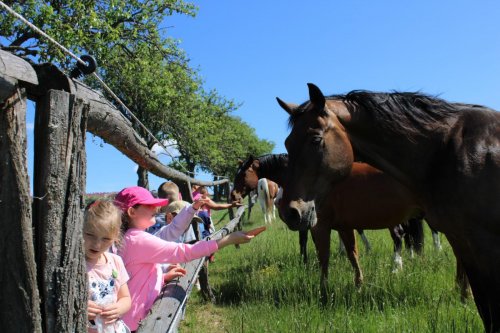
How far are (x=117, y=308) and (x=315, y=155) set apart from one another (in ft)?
5.99

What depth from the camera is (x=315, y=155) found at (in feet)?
10.4

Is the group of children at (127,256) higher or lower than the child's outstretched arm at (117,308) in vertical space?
higher

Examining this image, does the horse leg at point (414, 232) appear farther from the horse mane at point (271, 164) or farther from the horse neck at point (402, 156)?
the horse neck at point (402, 156)

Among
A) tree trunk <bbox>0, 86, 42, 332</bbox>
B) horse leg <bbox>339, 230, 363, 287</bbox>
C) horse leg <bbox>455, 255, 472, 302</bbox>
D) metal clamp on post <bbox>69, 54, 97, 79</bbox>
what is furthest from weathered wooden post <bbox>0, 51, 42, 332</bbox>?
horse leg <bbox>339, 230, 363, 287</bbox>

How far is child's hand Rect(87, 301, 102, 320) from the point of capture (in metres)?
1.92

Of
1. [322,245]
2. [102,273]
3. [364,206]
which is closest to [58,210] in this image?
[102,273]

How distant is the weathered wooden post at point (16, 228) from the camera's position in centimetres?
127

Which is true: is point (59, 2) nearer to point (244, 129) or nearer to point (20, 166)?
point (20, 166)

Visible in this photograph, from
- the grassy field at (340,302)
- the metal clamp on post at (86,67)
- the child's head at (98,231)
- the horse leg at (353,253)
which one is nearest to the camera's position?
the metal clamp on post at (86,67)

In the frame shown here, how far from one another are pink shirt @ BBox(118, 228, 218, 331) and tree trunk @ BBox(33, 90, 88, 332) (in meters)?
1.04

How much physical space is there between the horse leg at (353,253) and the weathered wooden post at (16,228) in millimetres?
4697

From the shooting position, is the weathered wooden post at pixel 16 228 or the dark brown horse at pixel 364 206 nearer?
the weathered wooden post at pixel 16 228

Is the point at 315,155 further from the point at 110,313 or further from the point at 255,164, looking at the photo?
the point at 255,164

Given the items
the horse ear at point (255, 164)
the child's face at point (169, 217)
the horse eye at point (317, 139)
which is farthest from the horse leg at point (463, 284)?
the horse ear at point (255, 164)
